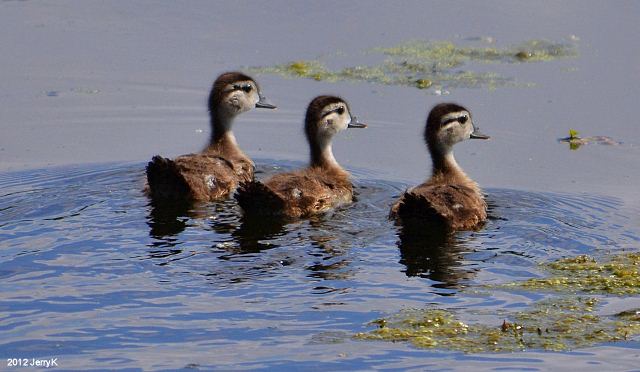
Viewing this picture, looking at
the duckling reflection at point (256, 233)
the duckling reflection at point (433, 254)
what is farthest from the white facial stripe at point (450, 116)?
the duckling reflection at point (256, 233)

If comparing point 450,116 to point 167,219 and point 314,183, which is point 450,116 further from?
point 167,219

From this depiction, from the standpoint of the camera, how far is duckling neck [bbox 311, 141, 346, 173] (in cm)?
1614

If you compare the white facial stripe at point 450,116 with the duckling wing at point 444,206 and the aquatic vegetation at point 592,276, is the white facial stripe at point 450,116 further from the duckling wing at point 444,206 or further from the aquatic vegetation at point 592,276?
the aquatic vegetation at point 592,276

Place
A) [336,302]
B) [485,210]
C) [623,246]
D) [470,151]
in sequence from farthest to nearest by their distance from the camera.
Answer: [470,151] → [485,210] → [623,246] → [336,302]

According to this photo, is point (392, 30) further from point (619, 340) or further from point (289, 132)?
point (619, 340)

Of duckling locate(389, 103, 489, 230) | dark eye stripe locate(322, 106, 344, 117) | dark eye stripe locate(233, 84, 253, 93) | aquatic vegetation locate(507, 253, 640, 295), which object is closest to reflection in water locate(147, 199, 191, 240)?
duckling locate(389, 103, 489, 230)

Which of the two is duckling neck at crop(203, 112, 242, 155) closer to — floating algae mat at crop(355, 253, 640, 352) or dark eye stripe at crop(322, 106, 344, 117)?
dark eye stripe at crop(322, 106, 344, 117)

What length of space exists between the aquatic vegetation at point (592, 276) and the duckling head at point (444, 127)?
9.59 ft

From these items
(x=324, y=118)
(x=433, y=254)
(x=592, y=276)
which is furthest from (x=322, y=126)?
(x=592, y=276)

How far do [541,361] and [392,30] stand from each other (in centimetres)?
1151

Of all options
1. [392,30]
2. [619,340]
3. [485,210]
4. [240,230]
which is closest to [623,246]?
[485,210]

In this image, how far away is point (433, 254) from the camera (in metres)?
13.5

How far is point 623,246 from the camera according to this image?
13578 mm

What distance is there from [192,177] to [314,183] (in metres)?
1.29
